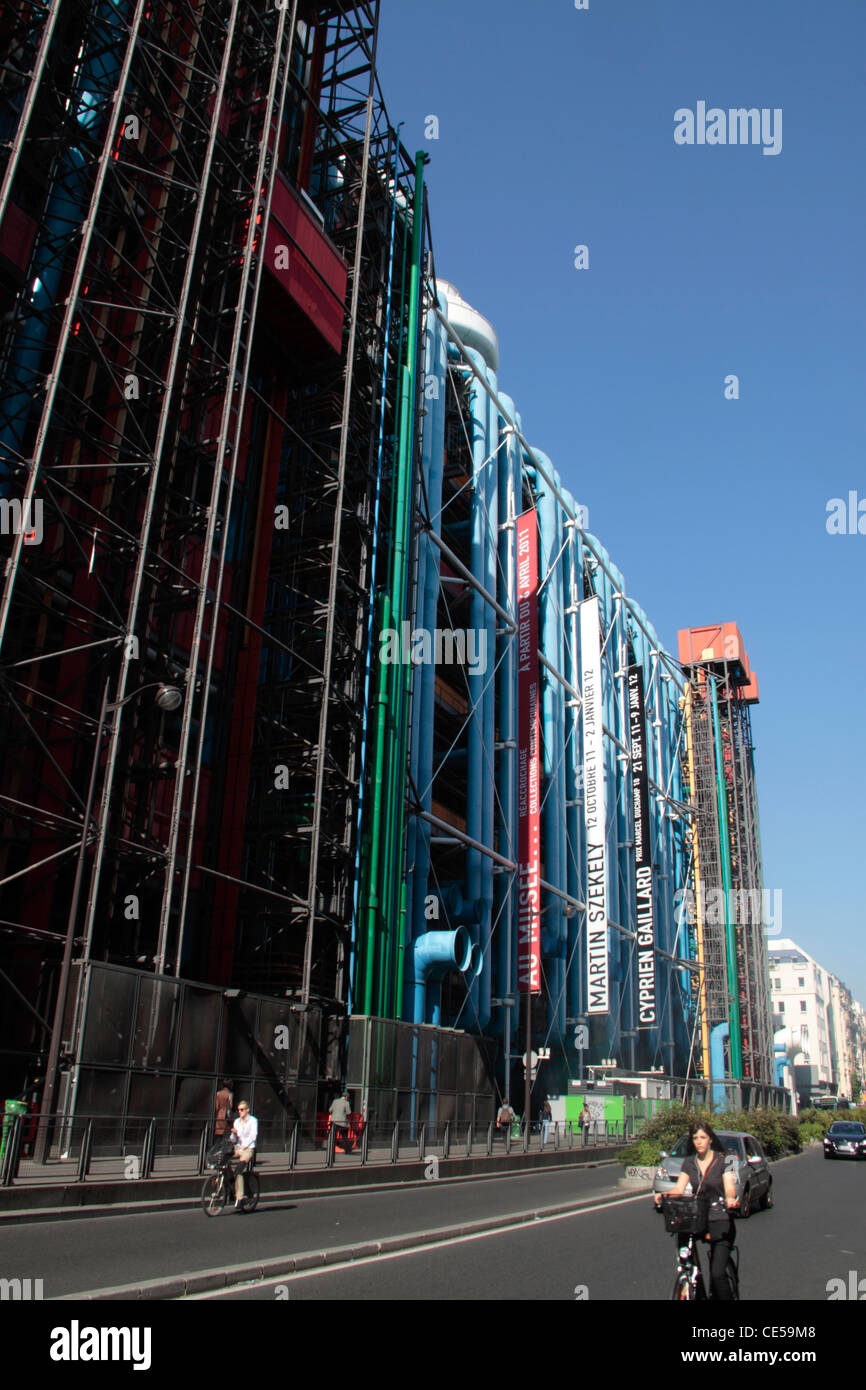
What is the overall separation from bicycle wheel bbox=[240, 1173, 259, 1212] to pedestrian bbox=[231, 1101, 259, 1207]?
0.12 m

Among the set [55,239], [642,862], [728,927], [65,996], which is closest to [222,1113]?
[65,996]

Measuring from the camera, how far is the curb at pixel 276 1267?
7742mm

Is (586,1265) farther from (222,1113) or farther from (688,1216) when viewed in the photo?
(222,1113)

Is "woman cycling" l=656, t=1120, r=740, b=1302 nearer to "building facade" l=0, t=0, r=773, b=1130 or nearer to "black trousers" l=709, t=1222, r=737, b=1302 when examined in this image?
"black trousers" l=709, t=1222, r=737, b=1302

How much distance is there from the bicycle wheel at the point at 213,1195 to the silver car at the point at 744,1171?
5772 mm

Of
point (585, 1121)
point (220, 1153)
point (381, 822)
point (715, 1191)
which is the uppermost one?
point (381, 822)

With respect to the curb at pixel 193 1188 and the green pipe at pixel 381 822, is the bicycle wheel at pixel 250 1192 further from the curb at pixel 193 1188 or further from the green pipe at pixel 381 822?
the green pipe at pixel 381 822

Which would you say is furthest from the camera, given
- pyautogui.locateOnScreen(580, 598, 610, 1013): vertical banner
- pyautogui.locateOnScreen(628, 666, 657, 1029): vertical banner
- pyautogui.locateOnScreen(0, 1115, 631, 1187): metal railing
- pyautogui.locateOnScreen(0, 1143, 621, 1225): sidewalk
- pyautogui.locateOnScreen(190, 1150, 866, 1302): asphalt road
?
pyautogui.locateOnScreen(628, 666, 657, 1029): vertical banner

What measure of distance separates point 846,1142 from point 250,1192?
93.9ft

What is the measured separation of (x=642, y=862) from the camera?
181ft

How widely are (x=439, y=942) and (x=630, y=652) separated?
122 feet

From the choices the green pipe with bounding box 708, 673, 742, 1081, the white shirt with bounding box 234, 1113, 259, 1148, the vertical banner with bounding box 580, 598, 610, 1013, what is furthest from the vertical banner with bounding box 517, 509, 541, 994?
the green pipe with bounding box 708, 673, 742, 1081

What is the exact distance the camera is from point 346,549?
1283 inches

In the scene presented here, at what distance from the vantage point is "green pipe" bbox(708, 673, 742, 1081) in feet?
228
